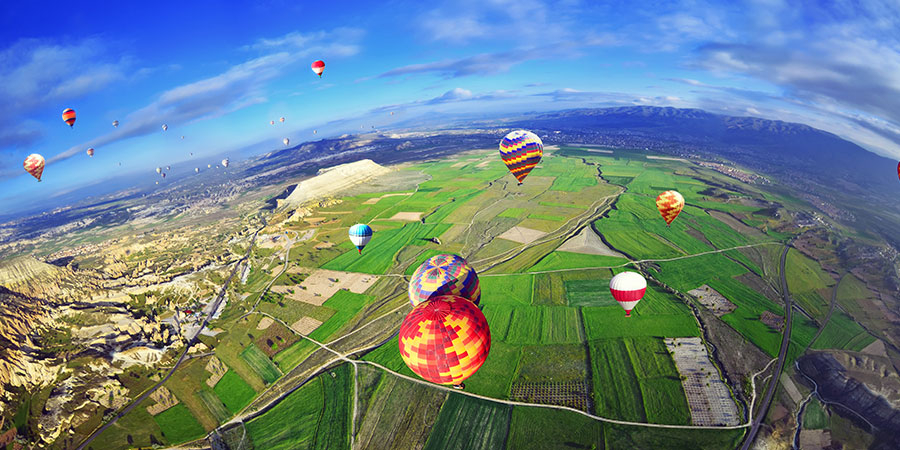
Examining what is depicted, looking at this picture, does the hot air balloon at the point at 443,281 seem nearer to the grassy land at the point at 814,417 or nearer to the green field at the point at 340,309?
the green field at the point at 340,309

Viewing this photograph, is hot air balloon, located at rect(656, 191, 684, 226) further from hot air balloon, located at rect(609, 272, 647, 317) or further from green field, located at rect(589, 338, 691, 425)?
green field, located at rect(589, 338, 691, 425)

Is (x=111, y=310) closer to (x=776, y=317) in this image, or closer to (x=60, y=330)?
(x=60, y=330)

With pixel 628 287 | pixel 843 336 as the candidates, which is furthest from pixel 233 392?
pixel 843 336

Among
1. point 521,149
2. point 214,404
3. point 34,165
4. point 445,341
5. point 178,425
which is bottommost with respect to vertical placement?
point 178,425

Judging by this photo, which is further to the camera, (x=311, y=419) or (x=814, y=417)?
(x=311, y=419)

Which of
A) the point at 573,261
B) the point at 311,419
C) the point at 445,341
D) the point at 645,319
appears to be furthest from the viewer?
the point at 573,261

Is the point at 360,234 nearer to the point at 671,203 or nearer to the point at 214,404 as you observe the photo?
the point at 214,404

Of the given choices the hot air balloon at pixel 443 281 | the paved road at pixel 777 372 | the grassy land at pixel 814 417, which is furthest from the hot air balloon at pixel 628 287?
the hot air balloon at pixel 443 281
